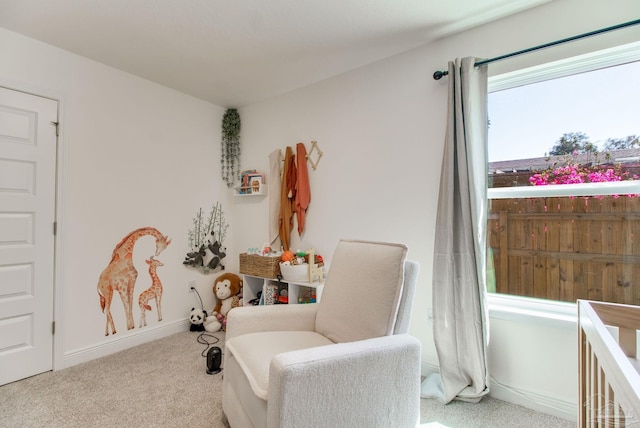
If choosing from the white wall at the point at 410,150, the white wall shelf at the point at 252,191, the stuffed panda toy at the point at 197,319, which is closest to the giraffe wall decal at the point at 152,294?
the stuffed panda toy at the point at 197,319

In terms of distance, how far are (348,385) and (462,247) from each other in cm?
119

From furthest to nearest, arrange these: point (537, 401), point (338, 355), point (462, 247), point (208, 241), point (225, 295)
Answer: point (208, 241)
point (225, 295)
point (462, 247)
point (537, 401)
point (338, 355)

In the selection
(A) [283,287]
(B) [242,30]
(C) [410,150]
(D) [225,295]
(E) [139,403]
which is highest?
(B) [242,30]

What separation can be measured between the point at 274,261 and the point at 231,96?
1.79 metres

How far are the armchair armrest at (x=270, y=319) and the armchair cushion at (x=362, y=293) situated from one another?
82mm

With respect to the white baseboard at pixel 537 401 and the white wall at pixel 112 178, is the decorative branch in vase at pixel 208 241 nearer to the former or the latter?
the white wall at pixel 112 178

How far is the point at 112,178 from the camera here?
2562 millimetres

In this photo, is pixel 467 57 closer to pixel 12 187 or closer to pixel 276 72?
pixel 276 72

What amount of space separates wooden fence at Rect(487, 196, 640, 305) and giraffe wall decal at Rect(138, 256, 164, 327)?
9.29 ft

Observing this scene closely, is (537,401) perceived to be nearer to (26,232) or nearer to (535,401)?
(535,401)

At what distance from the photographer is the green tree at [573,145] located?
1753 mm

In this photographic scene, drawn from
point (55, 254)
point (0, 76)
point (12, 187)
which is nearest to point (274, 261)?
point (55, 254)

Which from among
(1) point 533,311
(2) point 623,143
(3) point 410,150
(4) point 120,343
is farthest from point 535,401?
(4) point 120,343

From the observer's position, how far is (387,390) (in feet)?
3.93
